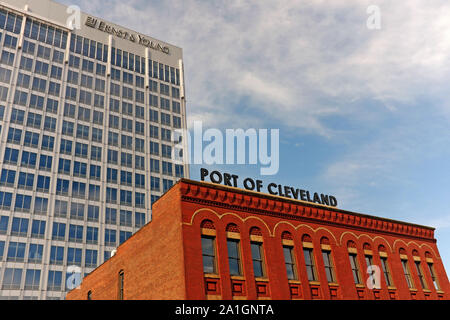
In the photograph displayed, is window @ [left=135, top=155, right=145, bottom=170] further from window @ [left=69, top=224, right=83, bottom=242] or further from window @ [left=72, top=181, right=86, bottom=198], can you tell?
window @ [left=69, top=224, right=83, bottom=242]

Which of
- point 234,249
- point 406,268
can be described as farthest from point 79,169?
point 406,268

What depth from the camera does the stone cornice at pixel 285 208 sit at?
26339 mm

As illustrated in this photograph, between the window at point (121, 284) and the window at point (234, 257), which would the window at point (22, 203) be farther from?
the window at point (234, 257)

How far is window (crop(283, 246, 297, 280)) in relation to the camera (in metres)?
28.3

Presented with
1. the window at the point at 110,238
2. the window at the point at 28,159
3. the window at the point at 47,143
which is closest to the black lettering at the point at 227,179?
the window at the point at 110,238

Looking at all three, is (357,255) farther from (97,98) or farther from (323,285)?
(97,98)

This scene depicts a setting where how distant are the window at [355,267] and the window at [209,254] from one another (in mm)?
13687

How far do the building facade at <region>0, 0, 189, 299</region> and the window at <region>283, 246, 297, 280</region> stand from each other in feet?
157

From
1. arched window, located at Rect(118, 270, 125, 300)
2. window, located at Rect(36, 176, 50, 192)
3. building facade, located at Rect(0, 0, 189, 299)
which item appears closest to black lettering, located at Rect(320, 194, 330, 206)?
arched window, located at Rect(118, 270, 125, 300)

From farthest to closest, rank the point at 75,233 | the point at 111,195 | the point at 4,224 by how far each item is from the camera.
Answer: the point at 111,195 < the point at 75,233 < the point at 4,224

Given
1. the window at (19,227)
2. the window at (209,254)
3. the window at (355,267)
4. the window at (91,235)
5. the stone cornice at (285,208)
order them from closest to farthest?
the window at (209,254)
the stone cornice at (285,208)
the window at (355,267)
the window at (19,227)
the window at (91,235)

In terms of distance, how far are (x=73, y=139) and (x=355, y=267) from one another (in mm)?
60320

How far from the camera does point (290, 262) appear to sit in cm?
2891

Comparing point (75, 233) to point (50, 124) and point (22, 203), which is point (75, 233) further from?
point (50, 124)
